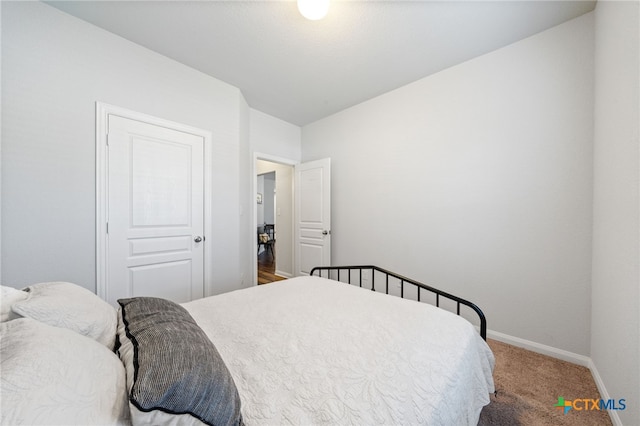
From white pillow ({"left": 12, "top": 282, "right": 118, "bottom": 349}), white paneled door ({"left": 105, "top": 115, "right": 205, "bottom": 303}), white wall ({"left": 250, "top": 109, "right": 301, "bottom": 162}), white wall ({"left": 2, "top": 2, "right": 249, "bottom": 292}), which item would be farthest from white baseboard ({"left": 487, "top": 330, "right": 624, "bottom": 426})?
white wall ({"left": 2, "top": 2, "right": 249, "bottom": 292})

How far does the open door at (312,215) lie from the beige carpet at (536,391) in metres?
2.23

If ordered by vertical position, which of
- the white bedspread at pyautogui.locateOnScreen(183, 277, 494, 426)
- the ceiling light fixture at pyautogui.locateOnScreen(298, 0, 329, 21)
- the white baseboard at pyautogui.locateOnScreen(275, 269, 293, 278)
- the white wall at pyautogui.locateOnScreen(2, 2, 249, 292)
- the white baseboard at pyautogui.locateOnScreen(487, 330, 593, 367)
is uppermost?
the ceiling light fixture at pyautogui.locateOnScreen(298, 0, 329, 21)

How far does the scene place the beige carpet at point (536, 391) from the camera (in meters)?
1.36

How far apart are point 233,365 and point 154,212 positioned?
2.01m

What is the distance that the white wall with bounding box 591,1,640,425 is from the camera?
121 centimetres

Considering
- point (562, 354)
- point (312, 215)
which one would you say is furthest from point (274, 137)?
point (562, 354)

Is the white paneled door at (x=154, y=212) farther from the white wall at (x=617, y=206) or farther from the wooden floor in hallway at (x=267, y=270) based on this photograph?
the white wall at (x=617, y=206)

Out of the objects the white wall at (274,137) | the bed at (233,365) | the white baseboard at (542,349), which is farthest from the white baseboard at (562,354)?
the white wall at (274,137)

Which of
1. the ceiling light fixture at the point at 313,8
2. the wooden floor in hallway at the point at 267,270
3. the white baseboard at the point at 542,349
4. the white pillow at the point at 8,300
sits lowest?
the wooden floor in hallway at the point at 267,270

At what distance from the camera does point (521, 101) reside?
2096 millimetres

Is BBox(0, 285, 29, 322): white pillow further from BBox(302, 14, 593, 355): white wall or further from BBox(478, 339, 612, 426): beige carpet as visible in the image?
BBox(302, 14, 593, 355): white wall

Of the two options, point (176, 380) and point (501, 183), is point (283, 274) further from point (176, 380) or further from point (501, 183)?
point (176, 380)

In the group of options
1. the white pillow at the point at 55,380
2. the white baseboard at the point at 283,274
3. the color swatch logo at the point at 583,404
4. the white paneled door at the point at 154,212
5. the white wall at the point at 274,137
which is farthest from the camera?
the white baseboard at the point at 283,274

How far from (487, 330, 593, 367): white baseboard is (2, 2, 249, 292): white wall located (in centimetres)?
353
